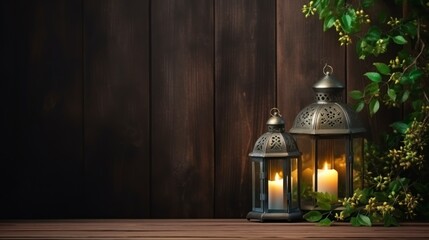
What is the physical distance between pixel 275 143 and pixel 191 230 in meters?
0.27

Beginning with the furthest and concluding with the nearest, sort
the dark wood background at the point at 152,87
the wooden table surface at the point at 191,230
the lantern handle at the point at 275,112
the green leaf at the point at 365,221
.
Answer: the dark wood background at the point at 152,87 < the lantern handle at the point at 275,112 < the green leaf at the point at 365,221 < the wooden table surface at the point at 191,230

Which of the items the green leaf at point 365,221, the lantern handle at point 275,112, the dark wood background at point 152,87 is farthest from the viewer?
the dark wood background at point 152,87

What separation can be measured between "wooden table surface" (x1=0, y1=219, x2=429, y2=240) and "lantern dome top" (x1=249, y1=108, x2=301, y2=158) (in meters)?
0.16

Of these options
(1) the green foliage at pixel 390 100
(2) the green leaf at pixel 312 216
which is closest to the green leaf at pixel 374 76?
(1) the green foliage at pixel 390 100

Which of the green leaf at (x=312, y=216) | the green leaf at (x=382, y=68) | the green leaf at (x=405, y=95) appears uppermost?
the green leaf at (x=382, y=68)

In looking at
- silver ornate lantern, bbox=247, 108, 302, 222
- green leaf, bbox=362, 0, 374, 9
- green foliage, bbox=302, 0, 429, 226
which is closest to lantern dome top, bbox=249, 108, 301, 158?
silver ornate lantern, bbox=247, 108, 302, 222

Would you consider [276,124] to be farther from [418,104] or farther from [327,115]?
[418,104]

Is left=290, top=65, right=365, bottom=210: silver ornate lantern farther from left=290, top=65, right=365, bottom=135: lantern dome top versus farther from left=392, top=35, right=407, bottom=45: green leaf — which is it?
left=392, top=35, right=407, bottom=45: green leaf

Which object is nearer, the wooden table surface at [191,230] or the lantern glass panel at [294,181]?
the wooden table surface at [191,230]

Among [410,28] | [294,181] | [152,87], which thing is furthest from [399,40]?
[152,87]

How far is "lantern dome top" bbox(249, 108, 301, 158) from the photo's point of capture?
210 centimetres

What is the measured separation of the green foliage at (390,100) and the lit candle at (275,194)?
0.23 feet

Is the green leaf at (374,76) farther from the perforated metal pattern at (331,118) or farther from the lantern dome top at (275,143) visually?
the lantern dome top at (275,143)

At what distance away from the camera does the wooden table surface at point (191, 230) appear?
1954 mm
